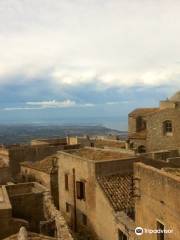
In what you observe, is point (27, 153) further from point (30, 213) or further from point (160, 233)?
point (160, 233)

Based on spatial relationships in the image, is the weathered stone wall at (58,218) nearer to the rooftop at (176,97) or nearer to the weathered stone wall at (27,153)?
the weathered stone wall at (27,153)

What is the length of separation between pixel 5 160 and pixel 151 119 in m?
15.6

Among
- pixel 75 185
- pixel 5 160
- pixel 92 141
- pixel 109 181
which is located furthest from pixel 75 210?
pixel 92 141

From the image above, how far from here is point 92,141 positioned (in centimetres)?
4981

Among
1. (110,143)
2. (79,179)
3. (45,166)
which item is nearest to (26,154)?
(45,166)

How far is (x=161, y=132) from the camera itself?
4088 centimetres

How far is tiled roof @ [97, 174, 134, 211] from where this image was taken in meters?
23.3

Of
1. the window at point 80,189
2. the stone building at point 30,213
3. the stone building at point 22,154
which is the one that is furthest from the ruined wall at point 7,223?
the stone building at point 22,154

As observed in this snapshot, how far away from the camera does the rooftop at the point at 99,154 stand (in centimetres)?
2998

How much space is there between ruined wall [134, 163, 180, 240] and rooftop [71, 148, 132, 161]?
10469 mm

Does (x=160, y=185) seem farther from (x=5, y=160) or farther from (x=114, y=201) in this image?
(x=5, y=160)

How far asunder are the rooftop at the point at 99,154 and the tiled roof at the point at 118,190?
341cm

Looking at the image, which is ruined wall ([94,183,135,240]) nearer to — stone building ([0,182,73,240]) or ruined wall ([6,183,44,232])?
stone building ([0,182,73,240])

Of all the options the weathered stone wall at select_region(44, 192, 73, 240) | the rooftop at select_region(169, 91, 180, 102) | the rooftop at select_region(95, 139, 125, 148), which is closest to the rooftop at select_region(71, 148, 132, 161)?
the weathered stone wall at select_region(44, 192, 73, 240)
